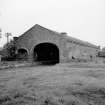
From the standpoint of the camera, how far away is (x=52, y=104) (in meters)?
4.09

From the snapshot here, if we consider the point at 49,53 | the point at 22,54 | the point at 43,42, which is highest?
the point at 43,42

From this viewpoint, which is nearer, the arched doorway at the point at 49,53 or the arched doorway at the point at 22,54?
the arched doorway at the point at 22,54

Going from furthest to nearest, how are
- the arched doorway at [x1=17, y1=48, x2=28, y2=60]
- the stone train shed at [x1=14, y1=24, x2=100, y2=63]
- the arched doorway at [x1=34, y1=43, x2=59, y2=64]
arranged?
the arched doorway at [x1=34, y1=43, x2=59, y2=64] < the arched doorway at [x1=17, y1=48, x2=28, y2=60] < the stone train shed at [x1=14, y1=24, x2=100, y2=63]

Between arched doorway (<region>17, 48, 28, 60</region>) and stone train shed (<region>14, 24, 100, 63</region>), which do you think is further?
arched doorway (<region>17, 48, 28, 60</region>)

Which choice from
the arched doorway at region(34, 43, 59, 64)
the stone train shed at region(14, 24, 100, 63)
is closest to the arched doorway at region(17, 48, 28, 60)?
the stone train shed at region(14, 24, 100, 63)

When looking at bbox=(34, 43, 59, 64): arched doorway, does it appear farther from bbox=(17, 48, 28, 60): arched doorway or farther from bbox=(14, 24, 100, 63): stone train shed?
bbox=(14, 24, 100, 63): stone train shed

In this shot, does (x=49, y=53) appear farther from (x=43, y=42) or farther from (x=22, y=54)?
(x=43, y=42)

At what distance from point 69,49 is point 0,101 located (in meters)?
17.2

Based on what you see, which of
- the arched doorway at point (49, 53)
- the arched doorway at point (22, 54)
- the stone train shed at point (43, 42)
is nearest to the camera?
the stone train shed at point (43, 42)

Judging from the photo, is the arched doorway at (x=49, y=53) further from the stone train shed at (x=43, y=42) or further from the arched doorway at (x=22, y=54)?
the stone train shed at (x=43, y=42)

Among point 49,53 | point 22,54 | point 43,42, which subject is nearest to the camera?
point 43,42

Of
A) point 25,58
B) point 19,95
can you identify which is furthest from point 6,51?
point 19,95

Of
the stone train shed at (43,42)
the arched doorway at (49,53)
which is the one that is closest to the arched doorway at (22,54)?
the stone train shed at (43,42)

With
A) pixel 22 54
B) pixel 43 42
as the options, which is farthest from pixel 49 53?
pixel 43 42
